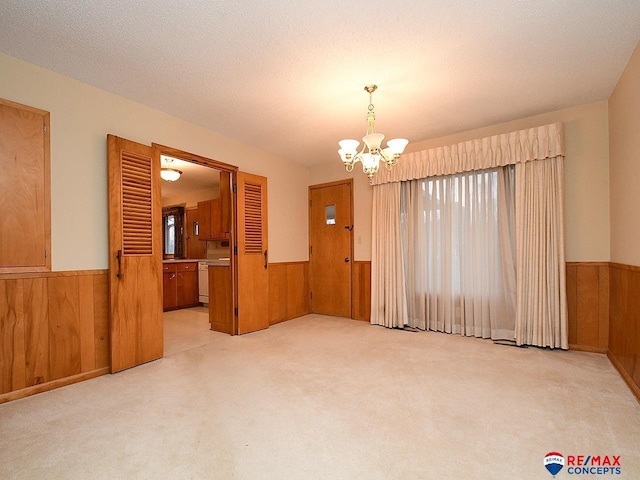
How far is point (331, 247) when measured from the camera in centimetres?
516

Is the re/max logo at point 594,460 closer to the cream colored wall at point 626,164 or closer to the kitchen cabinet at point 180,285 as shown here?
the cream colored wall at point 626,164

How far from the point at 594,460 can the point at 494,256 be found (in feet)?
7.89

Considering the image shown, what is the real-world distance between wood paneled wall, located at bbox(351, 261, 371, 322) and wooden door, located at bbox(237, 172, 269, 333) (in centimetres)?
138

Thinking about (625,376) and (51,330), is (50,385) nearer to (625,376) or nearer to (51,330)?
(51,330)

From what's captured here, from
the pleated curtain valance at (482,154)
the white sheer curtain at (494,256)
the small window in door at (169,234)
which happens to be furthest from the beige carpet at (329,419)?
the small window in door at (169,234)

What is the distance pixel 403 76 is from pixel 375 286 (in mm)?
2808

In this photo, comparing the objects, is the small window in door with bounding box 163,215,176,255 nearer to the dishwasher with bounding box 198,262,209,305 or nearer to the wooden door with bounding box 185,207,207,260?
the wooden door with bounding box 185,207,207,260

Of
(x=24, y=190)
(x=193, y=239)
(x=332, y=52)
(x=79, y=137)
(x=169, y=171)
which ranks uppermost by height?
(x=332, y=52)

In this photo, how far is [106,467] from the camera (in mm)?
1571

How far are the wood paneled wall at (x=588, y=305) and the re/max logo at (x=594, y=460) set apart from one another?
2.02 metres

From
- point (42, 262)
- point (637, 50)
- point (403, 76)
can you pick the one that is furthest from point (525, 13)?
point (42, 262)

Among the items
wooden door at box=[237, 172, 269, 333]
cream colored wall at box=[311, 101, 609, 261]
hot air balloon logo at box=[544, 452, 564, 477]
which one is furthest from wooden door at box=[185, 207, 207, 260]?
hot air balloon logo at box=[544, 452, 564, 477]

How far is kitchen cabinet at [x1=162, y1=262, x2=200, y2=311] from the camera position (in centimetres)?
575

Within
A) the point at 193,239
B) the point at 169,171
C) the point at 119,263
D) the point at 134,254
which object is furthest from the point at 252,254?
the point at 193,239
